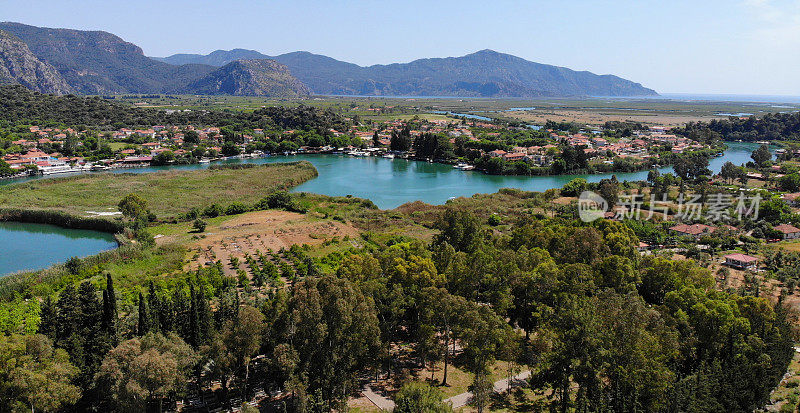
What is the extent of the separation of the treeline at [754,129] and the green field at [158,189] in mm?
65970

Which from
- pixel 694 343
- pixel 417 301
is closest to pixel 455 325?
pixel 417 301

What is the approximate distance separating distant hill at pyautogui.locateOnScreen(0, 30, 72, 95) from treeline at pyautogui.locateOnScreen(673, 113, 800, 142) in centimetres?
14609

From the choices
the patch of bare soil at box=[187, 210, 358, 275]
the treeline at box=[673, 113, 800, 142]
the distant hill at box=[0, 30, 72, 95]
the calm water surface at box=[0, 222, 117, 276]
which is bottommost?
the calm water surface at box=[0, 222, 117, 276]

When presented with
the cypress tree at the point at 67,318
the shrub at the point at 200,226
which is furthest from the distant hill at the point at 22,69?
the cypress tree at the point at 67,318

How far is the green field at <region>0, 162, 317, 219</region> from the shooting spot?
3369 cm

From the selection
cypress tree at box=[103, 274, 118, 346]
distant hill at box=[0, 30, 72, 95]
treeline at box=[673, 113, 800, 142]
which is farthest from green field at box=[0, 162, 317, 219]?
distant hill at box=[0, 30, 72, 95]

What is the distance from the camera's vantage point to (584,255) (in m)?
18.7

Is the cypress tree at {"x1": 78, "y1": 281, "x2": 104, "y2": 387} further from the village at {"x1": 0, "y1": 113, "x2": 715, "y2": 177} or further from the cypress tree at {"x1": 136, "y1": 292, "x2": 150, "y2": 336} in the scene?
the village at {"x1": 0, "y1": 113, "x2": 715, "y2": 177}

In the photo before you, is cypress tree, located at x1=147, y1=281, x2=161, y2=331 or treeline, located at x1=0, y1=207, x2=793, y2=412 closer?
treeline, located at x1=0, y1=207, x2=793, y2=412

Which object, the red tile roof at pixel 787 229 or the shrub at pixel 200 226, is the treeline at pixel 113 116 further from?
the red tile roof at pixel 787 229

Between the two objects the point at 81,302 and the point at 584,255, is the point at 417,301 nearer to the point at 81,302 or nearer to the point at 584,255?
the point at 584,255

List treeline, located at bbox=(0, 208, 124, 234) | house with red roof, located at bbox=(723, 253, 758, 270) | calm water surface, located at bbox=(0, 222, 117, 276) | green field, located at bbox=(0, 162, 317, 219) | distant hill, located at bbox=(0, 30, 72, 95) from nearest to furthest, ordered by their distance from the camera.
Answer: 1. house with red roof, located at bbox=(723, 253, 758, 270)
2. calm water surface, located at bbox=(0, 222, 117, 276)
3. treeline, located at bbox=(0, 208, 124, 234)
4. green field, located at bbox=(0, 162, 317, 219)
5. distant hill, located at bbox=(0, 30, 72, 95)

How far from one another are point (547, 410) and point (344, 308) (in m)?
5.80

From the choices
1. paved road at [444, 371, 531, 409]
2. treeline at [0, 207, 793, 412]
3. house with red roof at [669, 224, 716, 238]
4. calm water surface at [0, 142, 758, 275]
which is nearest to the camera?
treeline at [0, 207, 793, 412]
